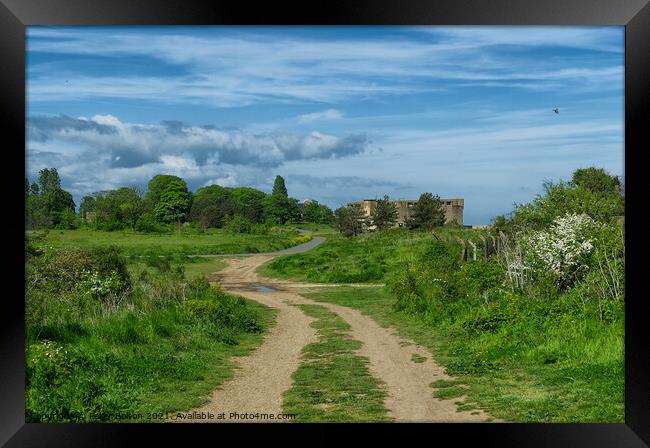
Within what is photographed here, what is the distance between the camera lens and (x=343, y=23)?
400 cm

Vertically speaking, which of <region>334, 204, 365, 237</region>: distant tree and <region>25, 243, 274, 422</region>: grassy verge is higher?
<region>334, 204, 365, 237</region>: distant tree

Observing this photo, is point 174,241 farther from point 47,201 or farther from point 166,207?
point 47,201

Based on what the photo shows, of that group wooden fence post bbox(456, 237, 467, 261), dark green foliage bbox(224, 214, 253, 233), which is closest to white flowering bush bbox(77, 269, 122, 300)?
dark green foliage bbox(224, 214, 253, 233)

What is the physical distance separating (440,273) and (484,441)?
6.45 metres

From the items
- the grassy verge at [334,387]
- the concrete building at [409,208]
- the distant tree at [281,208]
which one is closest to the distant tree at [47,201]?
the grassy verge at [334,387]

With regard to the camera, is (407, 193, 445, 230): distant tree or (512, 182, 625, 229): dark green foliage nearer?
(512, 182, 625, 229): dark green foliage

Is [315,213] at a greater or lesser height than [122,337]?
greater

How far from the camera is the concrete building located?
11148 mm

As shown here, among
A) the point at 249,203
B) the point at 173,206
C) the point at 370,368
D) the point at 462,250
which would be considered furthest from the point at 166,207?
the point at 370,368

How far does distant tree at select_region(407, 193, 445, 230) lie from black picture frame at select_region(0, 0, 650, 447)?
682 cm

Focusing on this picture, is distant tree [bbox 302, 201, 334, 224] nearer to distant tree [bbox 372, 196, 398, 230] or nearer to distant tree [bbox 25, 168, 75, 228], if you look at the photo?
distant tree [bbox 372, 196, 398, 230]

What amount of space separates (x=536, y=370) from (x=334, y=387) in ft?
6.67

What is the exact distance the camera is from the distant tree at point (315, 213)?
12266mm

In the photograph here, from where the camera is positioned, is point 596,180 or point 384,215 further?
point 384,215
